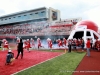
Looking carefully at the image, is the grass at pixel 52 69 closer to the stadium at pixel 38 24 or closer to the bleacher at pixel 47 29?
the stadium at pixel 38 24

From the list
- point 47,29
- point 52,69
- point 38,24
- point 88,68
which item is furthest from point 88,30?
point 38,24

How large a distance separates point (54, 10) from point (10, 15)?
17611mm

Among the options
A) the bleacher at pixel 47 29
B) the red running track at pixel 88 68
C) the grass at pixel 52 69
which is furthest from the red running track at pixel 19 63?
the bleacher at pixel 47 29

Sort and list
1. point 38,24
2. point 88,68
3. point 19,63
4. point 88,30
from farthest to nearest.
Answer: point 38,24, point 88,30, point 19,63, point 88,68

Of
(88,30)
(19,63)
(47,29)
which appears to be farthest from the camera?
(47,29)

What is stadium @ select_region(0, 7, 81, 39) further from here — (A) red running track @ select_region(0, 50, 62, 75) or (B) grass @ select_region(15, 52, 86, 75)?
(B) grass @ select_region(15, 52, 86, 75)

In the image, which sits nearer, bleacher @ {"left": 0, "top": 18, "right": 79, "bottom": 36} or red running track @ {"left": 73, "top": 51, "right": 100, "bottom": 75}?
red running track @ {"left": 73, "top": 51, "right": 100, "bottom": 75}

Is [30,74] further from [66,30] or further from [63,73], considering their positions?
[66,30]

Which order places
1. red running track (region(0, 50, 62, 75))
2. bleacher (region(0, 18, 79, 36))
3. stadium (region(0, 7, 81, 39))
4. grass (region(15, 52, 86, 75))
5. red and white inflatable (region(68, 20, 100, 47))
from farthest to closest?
stadium (region(0, 7, 81, 39))
bleacher (region(0, 18, 79, 36))
red and white inflatable (region(68, 20, 100, 47))
red running track (region(0, 50, 62, 75))
grass (region(15, 52, 86, 75))

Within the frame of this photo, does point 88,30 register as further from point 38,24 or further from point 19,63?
point 38,24

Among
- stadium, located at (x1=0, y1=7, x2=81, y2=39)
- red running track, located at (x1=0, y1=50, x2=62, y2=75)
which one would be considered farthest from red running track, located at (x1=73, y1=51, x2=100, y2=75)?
stadium, located at (x1=0, y1=7, x2=81, y2=39)

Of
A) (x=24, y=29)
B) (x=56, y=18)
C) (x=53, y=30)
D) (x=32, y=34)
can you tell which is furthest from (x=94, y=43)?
(x=56, y=18)

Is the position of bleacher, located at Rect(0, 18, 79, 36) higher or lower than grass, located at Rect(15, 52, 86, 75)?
higher

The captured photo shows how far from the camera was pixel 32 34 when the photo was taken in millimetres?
42250
